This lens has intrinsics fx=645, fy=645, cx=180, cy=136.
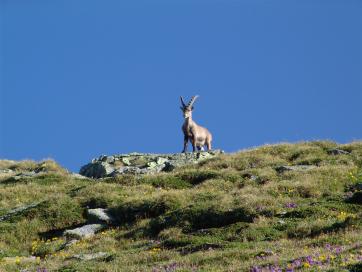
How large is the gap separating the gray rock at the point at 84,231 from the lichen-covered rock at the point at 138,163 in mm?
13342

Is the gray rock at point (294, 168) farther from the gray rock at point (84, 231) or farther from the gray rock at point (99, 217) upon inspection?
the gray rock at point (84, 231)

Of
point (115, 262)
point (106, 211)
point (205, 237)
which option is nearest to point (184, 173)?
point (106, 211)

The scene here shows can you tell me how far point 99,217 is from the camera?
994 inches

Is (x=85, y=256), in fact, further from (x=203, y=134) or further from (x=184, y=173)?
(x=203, y=134)

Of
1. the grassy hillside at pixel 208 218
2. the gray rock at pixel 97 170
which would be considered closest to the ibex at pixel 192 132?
the gray rock at pixel 97 170

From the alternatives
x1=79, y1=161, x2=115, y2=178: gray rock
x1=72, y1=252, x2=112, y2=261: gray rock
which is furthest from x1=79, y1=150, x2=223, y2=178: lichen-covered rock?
x1=72, y1=252, x2=112, y2=261: gray rock

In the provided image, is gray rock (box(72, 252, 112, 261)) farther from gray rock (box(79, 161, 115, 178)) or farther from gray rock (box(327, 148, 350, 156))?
gray rock (box(327, 148, 350, 156))

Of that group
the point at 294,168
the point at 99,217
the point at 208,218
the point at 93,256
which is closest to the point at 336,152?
the point at 294,168

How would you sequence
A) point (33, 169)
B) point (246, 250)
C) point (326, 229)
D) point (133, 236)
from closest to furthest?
point (246, 250) < point (326, 229) < point (133, 236) < point (33, 169)

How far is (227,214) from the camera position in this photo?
22.3m

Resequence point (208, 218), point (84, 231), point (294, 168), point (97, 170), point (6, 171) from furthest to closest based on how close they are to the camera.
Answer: point (6, 171) < point (97, 170) < point (294, 168) < point (84, 231) < point (208, 218)

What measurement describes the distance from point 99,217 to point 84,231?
1.68 metres

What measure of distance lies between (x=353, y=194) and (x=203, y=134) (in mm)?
23328

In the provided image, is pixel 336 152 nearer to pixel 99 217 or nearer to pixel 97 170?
pixel 97 170
